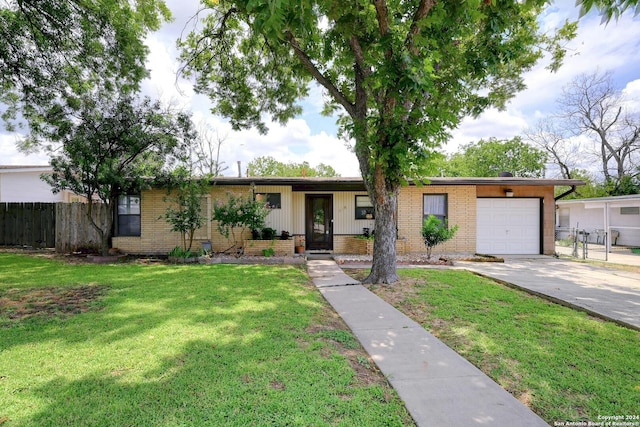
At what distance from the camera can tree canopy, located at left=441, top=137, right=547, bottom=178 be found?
33.0 meters

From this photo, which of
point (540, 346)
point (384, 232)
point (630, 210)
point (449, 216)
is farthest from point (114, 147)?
point (630, 210)

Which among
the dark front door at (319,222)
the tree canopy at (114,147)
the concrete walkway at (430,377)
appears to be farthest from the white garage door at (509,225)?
the tree canopy at (114,147)

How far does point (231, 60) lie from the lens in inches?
439

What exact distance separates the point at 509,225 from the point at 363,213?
232 inches

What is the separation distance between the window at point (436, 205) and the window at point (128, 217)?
1107 cm

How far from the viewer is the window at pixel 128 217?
39.9 feet

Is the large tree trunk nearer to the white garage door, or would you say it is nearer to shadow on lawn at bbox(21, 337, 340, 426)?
shadow on lawn at bbox(21, 337, 340, 426)

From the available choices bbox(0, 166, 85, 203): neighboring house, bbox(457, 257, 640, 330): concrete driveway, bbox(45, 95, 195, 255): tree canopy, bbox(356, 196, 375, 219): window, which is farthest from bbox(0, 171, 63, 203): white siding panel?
bbox(457, 257, 640, 330): concrete driveway

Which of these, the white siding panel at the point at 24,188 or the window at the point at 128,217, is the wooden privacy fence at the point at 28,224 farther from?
the white siding panel at the point at 24,188

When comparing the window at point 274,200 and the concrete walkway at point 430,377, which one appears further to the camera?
the window at point 274,200

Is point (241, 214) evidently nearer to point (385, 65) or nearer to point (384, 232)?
point (384, 232)

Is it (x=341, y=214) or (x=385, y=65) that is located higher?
(x=385, y=65)

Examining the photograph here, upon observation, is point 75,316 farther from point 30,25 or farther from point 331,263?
point 30,25

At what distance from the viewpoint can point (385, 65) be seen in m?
5.66
